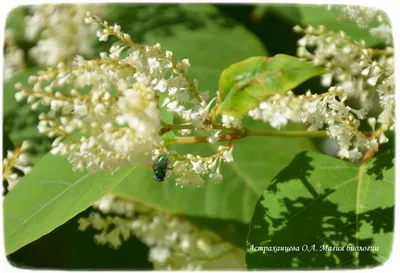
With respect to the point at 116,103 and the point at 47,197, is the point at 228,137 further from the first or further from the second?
the point at 47,197

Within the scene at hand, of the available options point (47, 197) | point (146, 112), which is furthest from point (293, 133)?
point (47, 197)

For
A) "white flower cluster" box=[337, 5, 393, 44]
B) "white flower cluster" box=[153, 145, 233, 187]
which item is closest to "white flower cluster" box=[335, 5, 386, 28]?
"white flower cluster" box=[337, 5, 393, 44]

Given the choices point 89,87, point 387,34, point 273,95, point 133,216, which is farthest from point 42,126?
point 387,34

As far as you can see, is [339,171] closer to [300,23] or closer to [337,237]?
[337,237]

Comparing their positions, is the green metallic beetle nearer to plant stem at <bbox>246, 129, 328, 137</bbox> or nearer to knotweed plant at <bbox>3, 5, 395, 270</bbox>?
knotweed plant at <bbox>3, 5, 395, 270</bbox>

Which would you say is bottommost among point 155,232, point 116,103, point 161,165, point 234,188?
point 155,232

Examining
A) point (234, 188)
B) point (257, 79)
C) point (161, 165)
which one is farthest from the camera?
point (234, 188)
